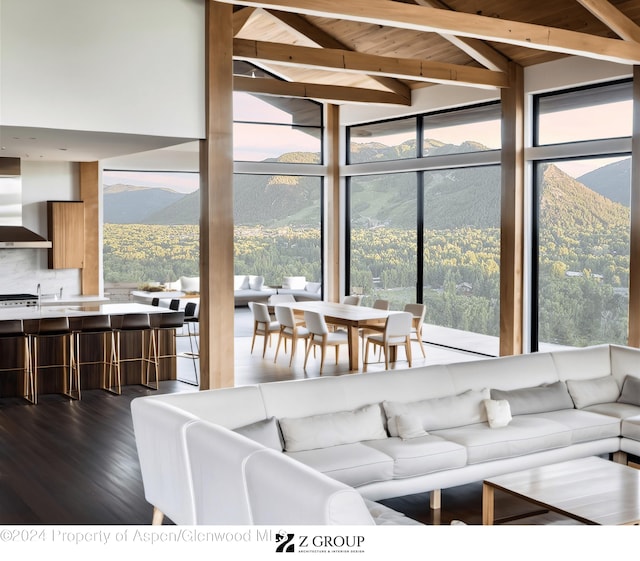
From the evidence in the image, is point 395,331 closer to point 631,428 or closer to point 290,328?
point 290,328

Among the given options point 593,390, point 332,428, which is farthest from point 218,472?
point 593,390

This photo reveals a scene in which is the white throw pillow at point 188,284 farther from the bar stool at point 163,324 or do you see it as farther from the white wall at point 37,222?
the bar stool at point 163,324

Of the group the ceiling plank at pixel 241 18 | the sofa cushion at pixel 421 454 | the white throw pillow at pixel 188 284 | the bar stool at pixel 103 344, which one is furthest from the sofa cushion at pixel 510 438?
the white throw pillow at pixel 188 284

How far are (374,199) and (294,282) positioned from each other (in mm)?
1869

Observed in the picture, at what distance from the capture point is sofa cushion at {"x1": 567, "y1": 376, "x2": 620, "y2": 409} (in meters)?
6.50

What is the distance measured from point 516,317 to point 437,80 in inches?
122

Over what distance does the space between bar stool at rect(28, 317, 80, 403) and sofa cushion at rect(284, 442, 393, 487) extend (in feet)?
13.5

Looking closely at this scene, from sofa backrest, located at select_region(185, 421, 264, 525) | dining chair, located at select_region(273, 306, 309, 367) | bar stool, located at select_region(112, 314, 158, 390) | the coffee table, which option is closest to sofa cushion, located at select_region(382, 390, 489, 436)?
the coffee table

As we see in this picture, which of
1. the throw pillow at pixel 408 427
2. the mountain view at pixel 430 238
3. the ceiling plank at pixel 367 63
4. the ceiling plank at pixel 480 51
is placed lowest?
the throw pillow at pixel 408 427

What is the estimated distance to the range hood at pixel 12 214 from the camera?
10.9 meters

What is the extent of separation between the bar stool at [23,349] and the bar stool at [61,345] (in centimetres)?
6

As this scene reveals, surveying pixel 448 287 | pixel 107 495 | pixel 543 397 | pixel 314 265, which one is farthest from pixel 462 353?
pixel 107 495

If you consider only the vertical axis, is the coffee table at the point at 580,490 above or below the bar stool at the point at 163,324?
below

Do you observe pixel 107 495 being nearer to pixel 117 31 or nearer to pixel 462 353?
pixel 117 31
